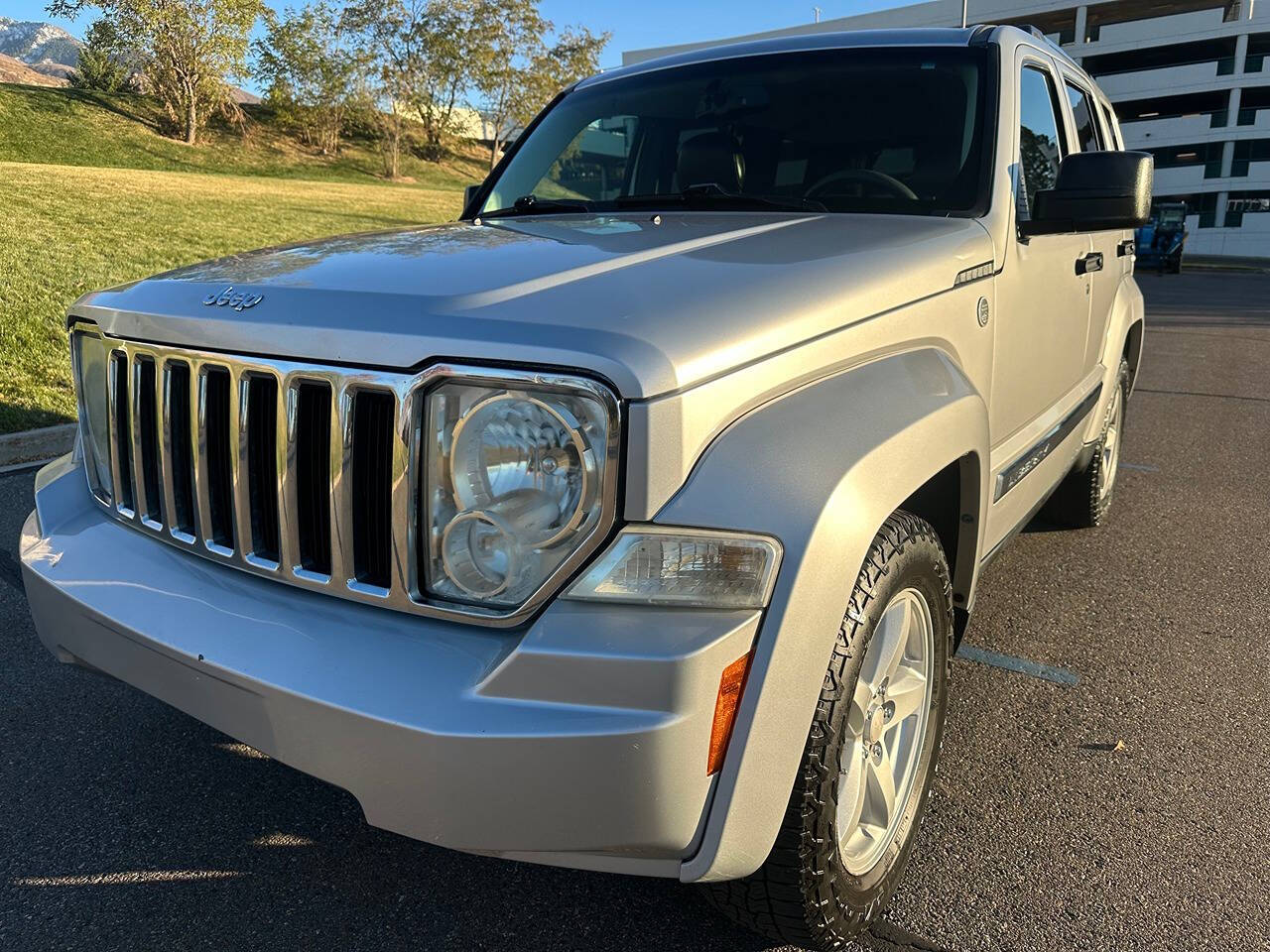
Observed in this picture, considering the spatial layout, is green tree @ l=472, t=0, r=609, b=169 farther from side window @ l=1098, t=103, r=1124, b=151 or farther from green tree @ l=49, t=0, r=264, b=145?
side window @ l=1098, t=103, r=1124, b=151

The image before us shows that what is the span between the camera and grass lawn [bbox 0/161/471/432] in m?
7.08

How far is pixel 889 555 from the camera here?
5.97 ft

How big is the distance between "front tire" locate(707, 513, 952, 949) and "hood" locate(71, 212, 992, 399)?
1.61 feet

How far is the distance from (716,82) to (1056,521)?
2733 millimetres

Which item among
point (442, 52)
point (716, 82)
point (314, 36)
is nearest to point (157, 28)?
point (314, 36)

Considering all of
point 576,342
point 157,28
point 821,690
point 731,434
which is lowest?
point 821,690

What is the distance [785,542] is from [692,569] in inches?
5.9

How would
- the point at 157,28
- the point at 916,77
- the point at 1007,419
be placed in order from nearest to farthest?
the point at 1007,419
the point at 916,77
the point at 157,28

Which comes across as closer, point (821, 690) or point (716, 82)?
point (821, 690)

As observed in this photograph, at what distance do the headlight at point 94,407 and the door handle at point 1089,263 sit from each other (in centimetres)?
304

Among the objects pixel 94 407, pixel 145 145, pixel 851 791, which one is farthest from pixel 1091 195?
pixel 145 145

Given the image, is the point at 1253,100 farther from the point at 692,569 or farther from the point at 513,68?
the point at 692,569

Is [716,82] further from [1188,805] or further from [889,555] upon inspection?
[1188,805]

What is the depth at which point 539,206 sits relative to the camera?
3295 millimetres
